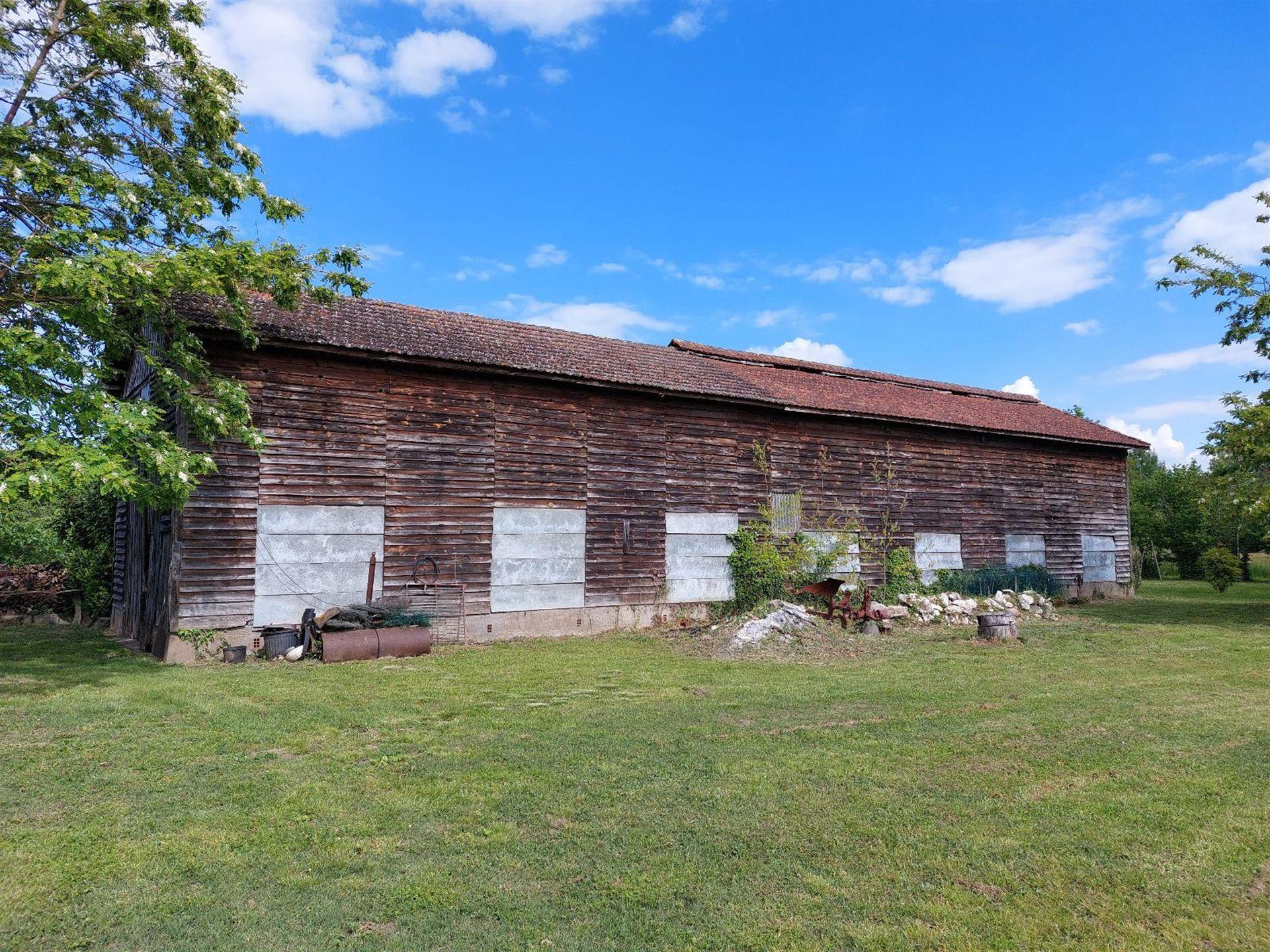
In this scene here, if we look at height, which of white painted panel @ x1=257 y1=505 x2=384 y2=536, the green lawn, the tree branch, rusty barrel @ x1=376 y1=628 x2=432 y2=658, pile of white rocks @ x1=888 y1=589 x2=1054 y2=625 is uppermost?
the tree branch

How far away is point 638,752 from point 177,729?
4821 mm

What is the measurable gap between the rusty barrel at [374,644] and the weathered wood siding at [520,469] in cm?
146

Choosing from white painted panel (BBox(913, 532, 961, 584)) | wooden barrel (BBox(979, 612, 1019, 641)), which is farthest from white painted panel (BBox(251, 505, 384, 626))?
white painted panel (BBox(913, 532, 961, 584))

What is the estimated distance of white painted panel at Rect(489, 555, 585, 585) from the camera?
14.9 meters

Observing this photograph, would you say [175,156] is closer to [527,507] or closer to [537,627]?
[527,507]

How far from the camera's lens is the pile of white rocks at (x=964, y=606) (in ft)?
56.3

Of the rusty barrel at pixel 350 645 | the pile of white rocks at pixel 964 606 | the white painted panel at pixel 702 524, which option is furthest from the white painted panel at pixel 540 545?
the pile of white rocks at pixel 964 606

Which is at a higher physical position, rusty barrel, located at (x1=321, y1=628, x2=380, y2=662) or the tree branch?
the tree branch

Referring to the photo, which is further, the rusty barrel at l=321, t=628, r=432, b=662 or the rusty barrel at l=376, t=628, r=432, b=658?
the rusty barrel at l=376, t=628, r=432, b=658

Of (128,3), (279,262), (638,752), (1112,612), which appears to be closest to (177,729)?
(638,752)

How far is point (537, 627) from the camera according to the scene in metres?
15.2

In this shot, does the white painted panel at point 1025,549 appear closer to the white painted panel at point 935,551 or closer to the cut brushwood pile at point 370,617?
the white painted panel at point 935,551

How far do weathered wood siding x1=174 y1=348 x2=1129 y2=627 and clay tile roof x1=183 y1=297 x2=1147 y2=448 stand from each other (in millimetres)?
474

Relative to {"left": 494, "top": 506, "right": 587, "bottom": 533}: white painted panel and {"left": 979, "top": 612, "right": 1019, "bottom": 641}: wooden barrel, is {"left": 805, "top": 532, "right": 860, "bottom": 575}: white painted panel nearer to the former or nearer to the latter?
{"left": 979, "top": 612, "right": 1019, "bottom": 641}: wooden barrel
